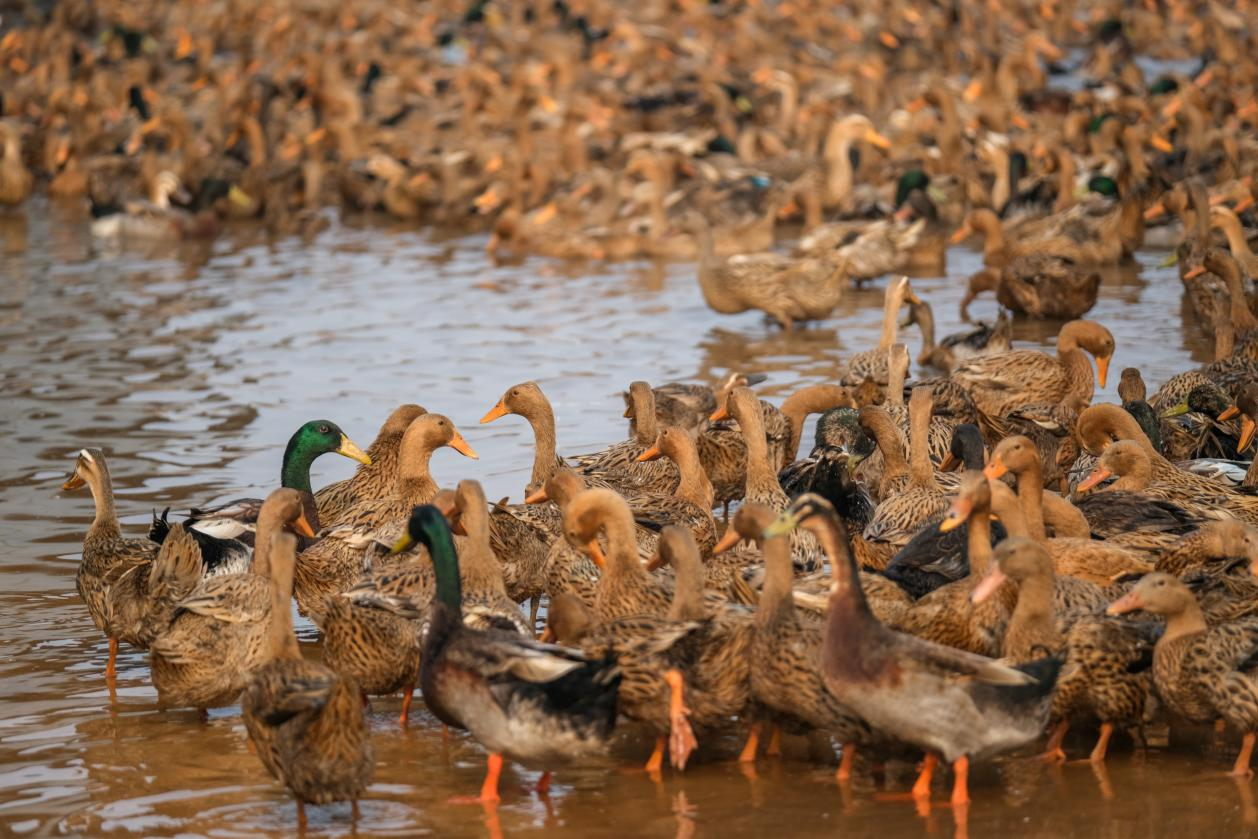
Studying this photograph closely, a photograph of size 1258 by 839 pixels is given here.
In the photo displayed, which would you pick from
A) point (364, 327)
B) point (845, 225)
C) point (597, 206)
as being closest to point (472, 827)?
point (364, 327)

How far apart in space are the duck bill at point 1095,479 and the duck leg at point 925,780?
3076mm

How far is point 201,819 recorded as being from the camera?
278 inches

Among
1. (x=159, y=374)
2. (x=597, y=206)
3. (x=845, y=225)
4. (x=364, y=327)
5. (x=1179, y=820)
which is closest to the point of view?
(x=1179, y=820)

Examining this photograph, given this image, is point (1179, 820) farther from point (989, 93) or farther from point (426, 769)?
point (989, 93)

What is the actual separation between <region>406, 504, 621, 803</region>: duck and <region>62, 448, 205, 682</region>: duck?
1679mm

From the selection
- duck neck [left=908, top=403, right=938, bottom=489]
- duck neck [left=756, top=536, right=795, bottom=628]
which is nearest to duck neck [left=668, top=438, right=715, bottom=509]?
duck neck [left=908, top=403, right=938, bottom=489]

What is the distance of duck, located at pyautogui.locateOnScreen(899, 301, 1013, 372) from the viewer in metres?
13.9

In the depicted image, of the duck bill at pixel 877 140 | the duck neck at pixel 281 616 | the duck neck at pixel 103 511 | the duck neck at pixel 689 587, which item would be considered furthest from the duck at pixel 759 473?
the duck bill at pixel 877 140

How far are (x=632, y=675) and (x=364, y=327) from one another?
35.1 ft

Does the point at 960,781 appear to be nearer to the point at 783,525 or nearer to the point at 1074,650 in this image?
the point at 1074,650

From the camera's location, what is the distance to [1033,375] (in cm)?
1259

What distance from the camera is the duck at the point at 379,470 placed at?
10516 millimetres

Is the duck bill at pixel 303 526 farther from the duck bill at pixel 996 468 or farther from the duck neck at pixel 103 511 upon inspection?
the duck bill at pixel 996 468

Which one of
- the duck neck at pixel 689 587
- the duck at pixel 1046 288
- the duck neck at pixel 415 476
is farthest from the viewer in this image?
the duck at pixel 1046 288
